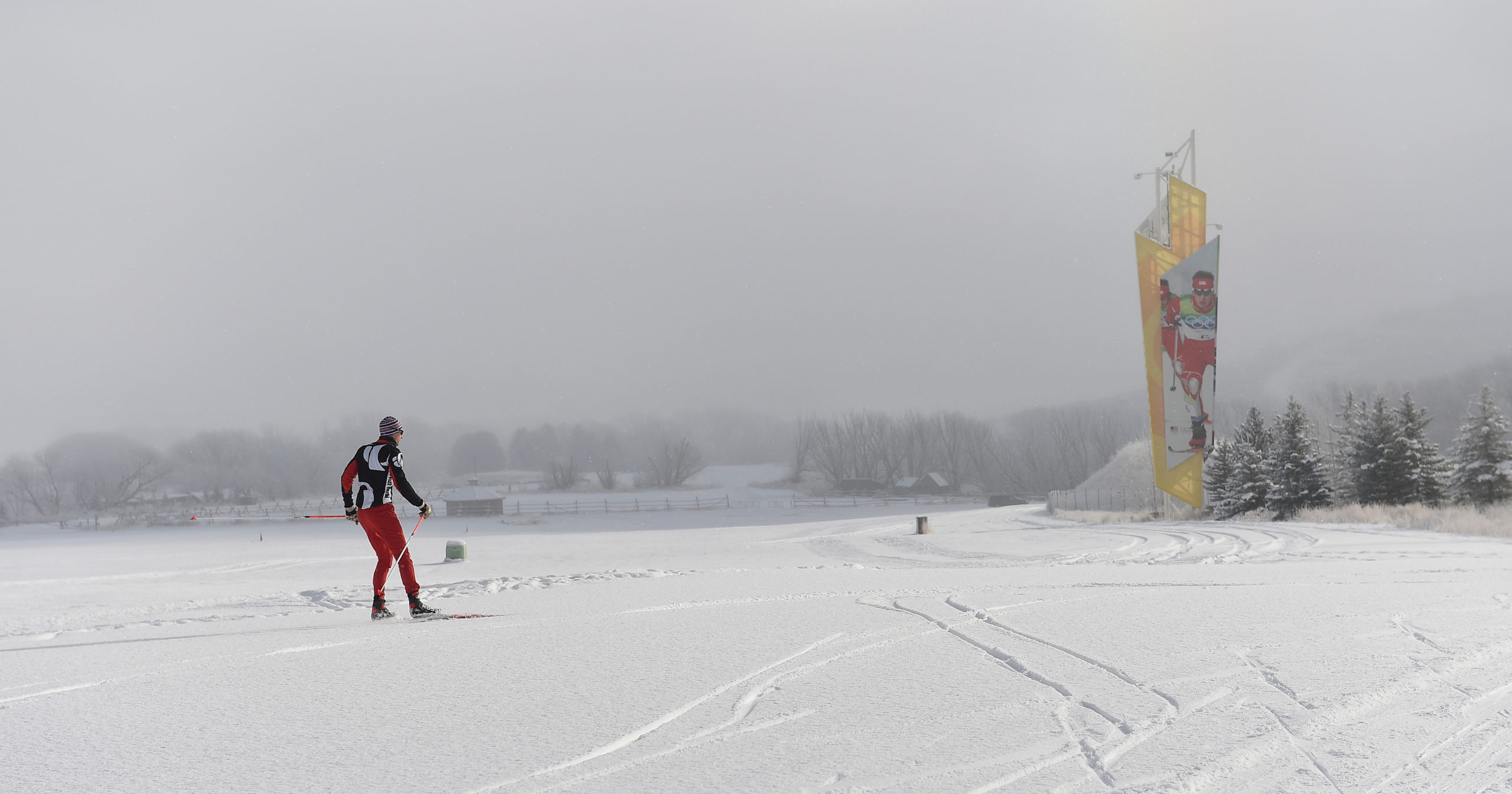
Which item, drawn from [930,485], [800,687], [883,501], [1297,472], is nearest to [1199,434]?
[1297,472]

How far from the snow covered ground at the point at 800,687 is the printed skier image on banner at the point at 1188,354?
17.5 m

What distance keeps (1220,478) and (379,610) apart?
3880cm

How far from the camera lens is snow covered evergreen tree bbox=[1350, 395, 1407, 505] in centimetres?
3133

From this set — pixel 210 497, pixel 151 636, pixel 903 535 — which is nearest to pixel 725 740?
pixel 151 636

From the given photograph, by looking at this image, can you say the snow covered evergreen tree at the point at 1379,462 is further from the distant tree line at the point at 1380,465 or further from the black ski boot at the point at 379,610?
the black ski boot at the point at 379,610

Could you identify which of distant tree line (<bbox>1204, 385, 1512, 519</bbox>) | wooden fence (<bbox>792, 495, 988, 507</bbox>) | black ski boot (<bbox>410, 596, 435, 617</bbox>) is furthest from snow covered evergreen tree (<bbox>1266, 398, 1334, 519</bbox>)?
wooden fence (<bbox>792, 495, 988, 507</bbox>)

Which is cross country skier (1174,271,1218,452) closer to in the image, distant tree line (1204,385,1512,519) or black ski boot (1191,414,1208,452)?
black ski boot (1191,414,1208,452)

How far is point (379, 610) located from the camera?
870 centimetres

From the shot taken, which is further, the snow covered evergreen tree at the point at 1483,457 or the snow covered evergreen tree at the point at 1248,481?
the snow covered evergreen tree at the point at 1248,481

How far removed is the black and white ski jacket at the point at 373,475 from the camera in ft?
27.9

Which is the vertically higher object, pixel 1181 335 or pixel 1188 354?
pixel 1181 335

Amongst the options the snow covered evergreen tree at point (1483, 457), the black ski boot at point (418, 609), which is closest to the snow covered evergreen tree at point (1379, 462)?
the snow covered evergreen tree at point (1483, 457)

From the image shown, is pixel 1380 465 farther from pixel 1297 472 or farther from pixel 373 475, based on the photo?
pixel 373 475

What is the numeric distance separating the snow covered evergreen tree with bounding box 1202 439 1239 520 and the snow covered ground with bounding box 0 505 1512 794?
91.1 feet
